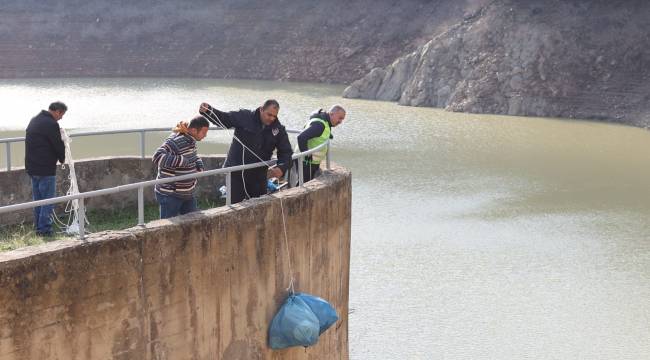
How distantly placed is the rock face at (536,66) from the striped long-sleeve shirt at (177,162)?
3448 centimetres

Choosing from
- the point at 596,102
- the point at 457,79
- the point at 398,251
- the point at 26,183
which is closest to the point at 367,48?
the point at 457,79

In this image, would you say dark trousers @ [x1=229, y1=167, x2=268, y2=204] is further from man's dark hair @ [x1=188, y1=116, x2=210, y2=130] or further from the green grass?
the green grass

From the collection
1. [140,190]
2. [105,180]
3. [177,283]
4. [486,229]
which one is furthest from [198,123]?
[486,229]

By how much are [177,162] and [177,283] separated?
5.04 feet

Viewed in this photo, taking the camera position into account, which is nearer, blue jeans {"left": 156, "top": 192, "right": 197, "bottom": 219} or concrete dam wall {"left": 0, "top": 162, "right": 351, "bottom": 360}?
concrete dam wall {"left": 0, "top": 162, "right": 351, "bottom": 360}

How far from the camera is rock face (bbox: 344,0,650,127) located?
138 ft

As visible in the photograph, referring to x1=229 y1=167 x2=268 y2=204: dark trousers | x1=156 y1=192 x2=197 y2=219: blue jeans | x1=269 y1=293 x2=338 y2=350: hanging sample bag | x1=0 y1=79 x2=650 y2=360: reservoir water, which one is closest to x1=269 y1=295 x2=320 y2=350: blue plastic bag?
x1=269 y1=293 x2=338 y2=350: hanging sample bag

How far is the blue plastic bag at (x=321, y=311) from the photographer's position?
8.04m

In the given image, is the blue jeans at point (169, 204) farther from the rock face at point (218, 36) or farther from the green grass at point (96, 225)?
the rock face at point (218, 36)

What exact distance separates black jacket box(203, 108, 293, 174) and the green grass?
172 centimetres

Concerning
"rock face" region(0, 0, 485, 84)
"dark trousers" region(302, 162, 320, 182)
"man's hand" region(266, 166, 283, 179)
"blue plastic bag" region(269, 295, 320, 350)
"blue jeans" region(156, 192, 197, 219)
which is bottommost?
"blue plastic bag" region(269, 295, 320, 350)

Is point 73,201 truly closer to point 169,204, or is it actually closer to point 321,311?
point 169,204

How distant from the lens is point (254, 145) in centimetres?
848

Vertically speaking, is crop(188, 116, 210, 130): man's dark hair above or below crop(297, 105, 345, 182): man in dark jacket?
above
